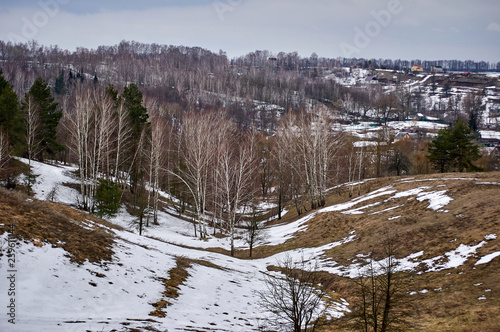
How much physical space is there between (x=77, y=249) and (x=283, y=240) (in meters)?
19.7

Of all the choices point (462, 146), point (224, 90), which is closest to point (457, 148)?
point (462, 146)

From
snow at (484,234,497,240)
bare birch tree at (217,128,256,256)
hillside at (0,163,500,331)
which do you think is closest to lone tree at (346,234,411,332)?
hillside at (0,163,500,331)

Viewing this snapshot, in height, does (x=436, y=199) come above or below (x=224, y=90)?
below

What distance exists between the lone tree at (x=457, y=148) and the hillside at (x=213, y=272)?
847 inches

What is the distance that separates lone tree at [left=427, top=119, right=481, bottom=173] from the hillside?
21.5 m

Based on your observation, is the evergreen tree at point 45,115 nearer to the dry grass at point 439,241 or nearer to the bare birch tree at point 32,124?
the bare birch tree at point 32,124

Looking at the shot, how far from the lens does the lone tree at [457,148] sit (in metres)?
41.5

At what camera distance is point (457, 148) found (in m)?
42.5

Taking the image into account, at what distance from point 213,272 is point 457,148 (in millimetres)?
40821

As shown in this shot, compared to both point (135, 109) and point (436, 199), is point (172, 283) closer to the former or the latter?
point (436, 199)

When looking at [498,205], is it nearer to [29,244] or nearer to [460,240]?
[460,240]

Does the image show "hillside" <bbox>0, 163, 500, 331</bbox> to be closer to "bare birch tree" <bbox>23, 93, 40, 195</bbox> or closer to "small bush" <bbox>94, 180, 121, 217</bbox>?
"small bush" <bbox>94, 180, 121, 217</bbox>

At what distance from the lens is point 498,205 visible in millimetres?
17328

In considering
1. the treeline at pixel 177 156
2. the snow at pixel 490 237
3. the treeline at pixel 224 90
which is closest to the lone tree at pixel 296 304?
the snow at pixel 490 237
